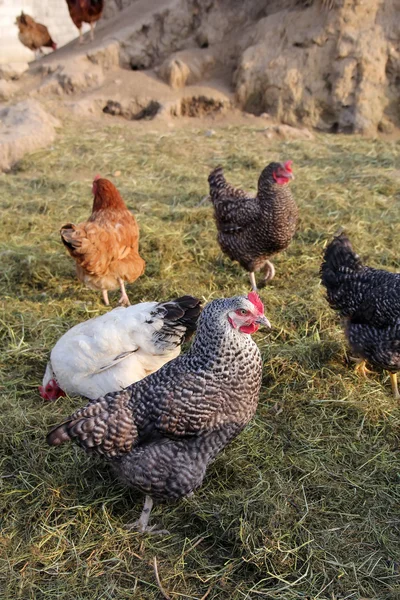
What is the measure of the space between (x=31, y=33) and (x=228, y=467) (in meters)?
14.8

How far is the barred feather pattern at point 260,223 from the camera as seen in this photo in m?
5.07

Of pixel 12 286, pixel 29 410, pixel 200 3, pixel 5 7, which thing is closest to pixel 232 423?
pixel 29 410

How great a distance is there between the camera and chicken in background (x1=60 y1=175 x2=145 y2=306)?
470 centimetres

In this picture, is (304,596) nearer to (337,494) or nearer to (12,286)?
(337,494)

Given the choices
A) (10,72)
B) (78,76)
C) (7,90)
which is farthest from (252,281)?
(10,72)

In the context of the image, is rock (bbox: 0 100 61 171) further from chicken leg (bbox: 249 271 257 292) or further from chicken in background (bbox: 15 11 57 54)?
chicken in background (bbox: 15 11 57 54)

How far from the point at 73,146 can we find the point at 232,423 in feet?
24.6

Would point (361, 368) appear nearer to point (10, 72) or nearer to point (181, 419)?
point (181, 419)

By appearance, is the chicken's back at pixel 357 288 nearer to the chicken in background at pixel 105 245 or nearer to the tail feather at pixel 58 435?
the chicken in background at pixel 105 245

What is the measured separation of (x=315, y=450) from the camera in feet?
11.2

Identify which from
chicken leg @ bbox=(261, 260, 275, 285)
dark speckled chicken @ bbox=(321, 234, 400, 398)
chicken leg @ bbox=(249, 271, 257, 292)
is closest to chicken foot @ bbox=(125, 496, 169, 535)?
dark speckled chicken @ bbox=(321, 234, 400, 398)

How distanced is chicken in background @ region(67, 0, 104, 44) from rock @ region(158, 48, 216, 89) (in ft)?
7.92

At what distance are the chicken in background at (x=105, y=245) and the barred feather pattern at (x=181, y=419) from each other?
82.0 inches

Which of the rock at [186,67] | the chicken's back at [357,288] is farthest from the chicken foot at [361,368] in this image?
the rock at [186,67]
